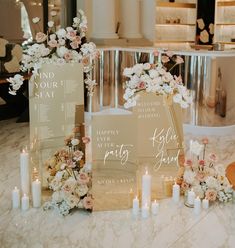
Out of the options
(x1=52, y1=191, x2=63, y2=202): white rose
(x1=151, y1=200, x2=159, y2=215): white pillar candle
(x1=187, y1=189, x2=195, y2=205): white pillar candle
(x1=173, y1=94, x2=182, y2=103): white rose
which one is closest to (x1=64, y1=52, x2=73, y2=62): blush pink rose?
(x1=173, y1=94, x2=182, y2=103): white rose

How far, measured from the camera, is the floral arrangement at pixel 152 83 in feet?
10.5

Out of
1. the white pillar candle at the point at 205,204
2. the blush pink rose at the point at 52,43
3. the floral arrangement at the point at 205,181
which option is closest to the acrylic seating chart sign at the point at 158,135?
the floral arrangement at the point at 205,181

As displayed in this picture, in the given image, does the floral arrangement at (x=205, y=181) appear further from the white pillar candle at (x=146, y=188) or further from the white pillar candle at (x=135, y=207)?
the white pillar candle at (x=135, y=207)

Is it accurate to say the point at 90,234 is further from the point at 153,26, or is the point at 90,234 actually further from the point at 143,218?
the point at 153,26

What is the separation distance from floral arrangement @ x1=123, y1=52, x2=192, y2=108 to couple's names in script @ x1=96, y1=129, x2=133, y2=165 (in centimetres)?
25

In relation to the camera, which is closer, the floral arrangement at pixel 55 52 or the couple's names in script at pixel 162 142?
the floral arrangement at pixel 55 52

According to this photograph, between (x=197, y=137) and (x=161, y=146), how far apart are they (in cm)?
224

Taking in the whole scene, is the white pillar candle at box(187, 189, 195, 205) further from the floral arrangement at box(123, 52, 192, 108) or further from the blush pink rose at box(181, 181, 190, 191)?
the floral arrangement at box(123, 52, 192, 108)

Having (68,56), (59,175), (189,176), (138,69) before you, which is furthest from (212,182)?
(68,56)

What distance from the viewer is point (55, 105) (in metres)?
3.27

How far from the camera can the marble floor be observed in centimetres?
267

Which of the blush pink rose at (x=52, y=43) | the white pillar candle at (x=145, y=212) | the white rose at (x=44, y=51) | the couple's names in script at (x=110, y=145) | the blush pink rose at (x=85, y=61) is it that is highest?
the blush pink rose at (x=52, y=43)

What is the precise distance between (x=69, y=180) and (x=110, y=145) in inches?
15.2

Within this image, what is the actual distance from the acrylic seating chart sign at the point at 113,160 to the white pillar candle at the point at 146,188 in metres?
0.10
